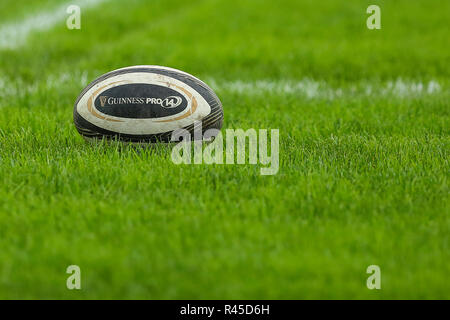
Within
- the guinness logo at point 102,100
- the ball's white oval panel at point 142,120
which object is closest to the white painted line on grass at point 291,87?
the ball's white oval panel at point 142,120

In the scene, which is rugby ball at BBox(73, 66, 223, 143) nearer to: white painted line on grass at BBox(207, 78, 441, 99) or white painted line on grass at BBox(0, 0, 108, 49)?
white painted line on grass at BBox(207, 78, 441, 99)

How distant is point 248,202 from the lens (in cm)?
330

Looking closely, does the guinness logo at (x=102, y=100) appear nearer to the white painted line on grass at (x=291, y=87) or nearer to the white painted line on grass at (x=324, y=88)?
the white painted line on grass at (x=291, y=87)

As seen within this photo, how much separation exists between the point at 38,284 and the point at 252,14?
8.05 metres

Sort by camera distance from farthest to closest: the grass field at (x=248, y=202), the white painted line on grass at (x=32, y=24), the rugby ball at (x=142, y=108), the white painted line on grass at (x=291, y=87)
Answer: the white painted line on grass at (x=32, y=24) → the white painted line on grass at (x=291, y=87) → the rugby ball at (x=142, y=108) → the grass field at (x=248, y=202)

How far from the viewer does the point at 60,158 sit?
12.8 feet

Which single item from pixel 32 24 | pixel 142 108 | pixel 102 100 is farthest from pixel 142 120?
pixel 32 24

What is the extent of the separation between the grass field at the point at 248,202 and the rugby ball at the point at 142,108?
0.15 meters

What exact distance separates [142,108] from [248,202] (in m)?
1.23

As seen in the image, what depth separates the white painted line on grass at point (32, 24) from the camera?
9.07 metres

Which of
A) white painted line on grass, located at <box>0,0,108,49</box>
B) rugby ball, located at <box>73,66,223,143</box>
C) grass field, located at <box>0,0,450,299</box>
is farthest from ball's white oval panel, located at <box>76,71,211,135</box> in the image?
white painted line on grass, located at <box>0,0,108,49</box>

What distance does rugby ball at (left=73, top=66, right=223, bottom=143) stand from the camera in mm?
4145

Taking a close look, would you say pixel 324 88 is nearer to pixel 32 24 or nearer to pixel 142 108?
pixel 142 108
